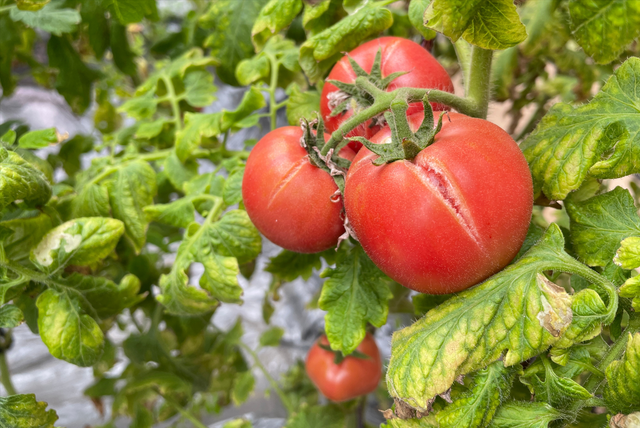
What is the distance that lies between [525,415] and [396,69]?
38cm

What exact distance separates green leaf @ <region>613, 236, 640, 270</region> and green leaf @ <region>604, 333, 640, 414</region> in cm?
6

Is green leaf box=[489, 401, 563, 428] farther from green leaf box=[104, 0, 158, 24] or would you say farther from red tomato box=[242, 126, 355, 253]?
green leaf box=[104, 0, 158, 24]

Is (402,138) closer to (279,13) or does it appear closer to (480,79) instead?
(480,79)

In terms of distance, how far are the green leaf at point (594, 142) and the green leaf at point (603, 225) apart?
0.05m

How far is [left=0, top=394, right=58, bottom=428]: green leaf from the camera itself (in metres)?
0.53

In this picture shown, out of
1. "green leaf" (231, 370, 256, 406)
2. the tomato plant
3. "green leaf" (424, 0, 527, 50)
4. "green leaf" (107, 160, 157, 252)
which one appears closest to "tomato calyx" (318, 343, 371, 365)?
the tomato plant

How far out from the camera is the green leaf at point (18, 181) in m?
0.52

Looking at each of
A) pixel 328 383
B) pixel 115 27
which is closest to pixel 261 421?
pixel 328 383

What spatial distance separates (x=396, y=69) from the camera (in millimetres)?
Answer: 516

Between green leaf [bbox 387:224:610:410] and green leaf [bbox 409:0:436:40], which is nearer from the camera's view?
green leaf [bbox 387:224:610:410]

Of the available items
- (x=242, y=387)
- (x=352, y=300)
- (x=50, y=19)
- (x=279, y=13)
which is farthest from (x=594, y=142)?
(x=242, y=387)

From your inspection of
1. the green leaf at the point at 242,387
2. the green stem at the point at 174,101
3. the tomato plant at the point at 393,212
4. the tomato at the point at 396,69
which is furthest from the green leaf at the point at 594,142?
the green leaf at the point at 242,387

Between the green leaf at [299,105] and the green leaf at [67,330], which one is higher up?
the green leaf at [299,105]

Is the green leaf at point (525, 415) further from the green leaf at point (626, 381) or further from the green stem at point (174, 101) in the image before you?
the green stem at point (174, 101)
